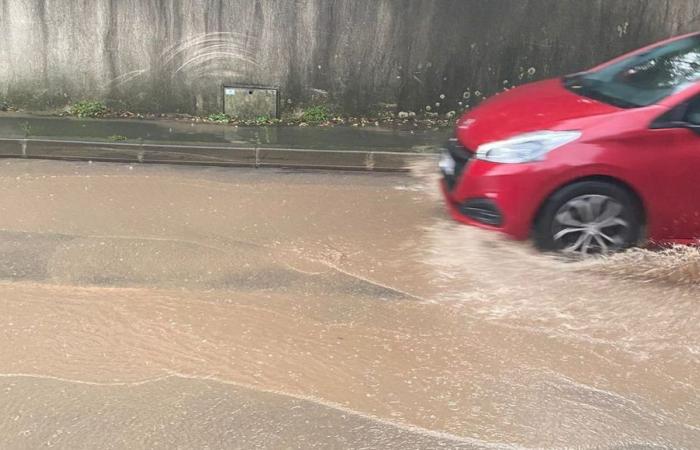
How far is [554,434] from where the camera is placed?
3.06 m

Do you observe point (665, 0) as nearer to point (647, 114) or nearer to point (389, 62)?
point (389, 62)

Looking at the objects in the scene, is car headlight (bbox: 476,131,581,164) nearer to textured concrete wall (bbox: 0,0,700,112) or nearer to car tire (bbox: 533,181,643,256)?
car tire (bbox: 533,181,643,256)

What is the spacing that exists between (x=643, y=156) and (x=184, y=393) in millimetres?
3291

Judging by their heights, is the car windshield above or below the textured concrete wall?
below

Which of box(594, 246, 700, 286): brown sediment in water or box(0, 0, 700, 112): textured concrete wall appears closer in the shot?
box(594, 246, 700, 286): brown sediment in water

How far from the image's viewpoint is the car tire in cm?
460

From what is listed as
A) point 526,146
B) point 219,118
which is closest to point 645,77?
point 526,146

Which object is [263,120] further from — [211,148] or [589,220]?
[589,220]

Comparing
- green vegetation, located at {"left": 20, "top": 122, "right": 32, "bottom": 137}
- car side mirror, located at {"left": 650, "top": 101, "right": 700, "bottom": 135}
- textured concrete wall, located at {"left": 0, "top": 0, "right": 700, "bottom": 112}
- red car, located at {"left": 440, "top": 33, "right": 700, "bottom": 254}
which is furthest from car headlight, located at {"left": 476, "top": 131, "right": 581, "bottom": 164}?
green vegetation, located at {"left": 20, "top": 122, "right": 32, "bottom": 137}

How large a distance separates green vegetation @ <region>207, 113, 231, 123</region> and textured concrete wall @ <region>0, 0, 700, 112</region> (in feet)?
0.36

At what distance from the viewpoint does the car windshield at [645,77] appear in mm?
4852

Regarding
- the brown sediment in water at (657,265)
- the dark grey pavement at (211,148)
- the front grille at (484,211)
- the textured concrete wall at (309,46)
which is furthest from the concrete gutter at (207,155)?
the brown sediment in water at (657,265)

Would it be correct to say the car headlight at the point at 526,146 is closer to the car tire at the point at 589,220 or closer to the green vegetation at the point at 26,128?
the car tire at the point at 589,220

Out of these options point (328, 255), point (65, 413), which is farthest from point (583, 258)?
point (65, 413)
